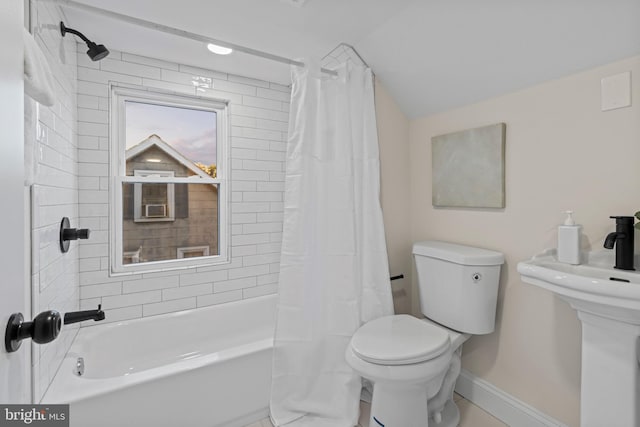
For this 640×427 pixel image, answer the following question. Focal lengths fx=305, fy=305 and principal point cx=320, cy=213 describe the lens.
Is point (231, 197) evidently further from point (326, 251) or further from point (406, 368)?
point (406, 368)

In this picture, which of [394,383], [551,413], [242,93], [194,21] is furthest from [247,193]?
[551,413]

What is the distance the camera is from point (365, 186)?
75.0 inches

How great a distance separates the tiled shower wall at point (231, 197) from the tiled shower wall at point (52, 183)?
9 centimetres

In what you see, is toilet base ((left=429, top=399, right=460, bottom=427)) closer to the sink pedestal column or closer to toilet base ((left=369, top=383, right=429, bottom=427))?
toilet base ((left=369, top=383, right=429, bottom=427))

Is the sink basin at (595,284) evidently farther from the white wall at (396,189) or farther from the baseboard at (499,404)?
the white wall at (396,189)

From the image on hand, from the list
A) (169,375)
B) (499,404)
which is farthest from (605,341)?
(169,375)

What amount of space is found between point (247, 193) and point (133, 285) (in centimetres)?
106

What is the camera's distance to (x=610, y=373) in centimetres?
111

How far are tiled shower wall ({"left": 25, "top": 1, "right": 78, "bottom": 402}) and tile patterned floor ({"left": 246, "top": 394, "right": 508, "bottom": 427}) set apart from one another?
111cm

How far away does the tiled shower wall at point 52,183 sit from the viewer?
1.24 metres

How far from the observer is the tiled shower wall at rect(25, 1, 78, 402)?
1.24m

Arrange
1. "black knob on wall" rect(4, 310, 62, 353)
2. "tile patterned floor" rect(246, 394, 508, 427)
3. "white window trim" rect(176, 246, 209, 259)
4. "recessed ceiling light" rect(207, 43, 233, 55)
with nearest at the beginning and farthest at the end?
"black knob on wall" rect(4, 310, 62, 353)
"tile patterned floor" rect(246, 394, 508, 427)
"recessed ceiling light" rect(207, 43, 233, 55)
"white window trim" rect(176, 246, 209, 259)

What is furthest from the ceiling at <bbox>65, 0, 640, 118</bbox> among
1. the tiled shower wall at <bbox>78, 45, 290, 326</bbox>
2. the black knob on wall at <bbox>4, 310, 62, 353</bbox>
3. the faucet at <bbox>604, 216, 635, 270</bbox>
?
the black knob on wall at <bbox>4, 310, 62, 353</bbox>

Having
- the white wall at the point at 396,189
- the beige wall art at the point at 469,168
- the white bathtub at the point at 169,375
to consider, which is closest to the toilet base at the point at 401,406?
the white bathtub at the point at 169,375
